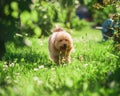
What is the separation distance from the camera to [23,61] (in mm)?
9219

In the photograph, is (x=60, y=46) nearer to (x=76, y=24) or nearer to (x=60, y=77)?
(x=60, y=77)

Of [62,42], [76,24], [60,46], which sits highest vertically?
[62,42]

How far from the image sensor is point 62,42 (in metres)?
9.22

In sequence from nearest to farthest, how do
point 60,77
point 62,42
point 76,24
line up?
point 60,77, point 62,42, point 76,24

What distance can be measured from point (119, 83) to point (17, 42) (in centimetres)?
161

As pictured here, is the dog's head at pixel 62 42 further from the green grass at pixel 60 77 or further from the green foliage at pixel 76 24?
the green foliage at pixel 76 24

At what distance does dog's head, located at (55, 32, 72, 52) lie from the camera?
924 centimetres

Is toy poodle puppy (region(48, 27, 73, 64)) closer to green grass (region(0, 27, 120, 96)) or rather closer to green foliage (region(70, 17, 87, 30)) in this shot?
green grass (region(0, 27, 120, 96))

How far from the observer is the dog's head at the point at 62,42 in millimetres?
9242

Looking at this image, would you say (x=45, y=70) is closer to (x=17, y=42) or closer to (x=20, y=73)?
(x=20, y=73)

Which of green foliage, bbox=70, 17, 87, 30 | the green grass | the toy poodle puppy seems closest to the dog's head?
the toy poodle puppy

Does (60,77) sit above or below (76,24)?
above

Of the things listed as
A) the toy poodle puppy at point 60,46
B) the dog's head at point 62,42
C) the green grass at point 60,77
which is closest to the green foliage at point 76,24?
the green grass at point 60,77

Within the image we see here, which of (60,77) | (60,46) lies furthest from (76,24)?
(60,77)
